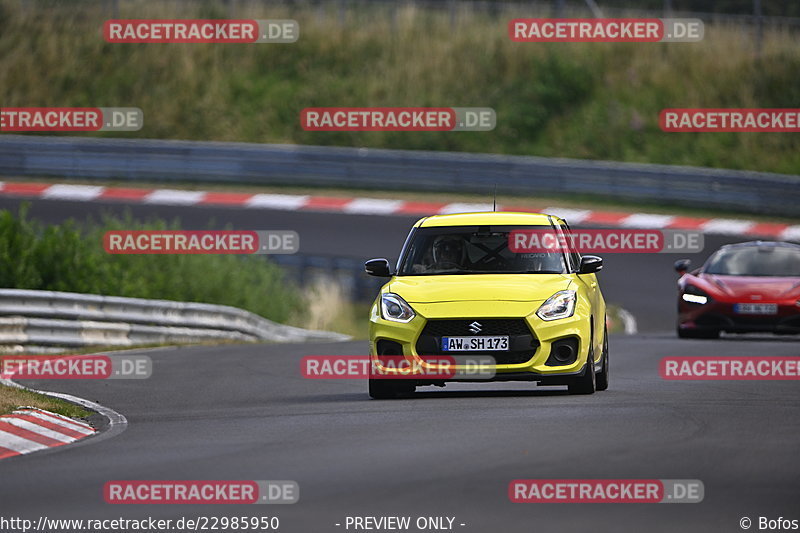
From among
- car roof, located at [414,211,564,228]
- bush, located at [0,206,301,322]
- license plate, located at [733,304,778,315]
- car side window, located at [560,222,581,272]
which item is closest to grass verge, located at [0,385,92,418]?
car roof, located at [414,211,564,228]

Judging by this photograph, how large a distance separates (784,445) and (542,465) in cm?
174

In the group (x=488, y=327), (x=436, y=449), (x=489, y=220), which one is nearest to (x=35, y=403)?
(x=488, y=327)

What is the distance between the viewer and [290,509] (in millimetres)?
7832

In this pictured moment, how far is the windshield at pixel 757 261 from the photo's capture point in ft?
72.4

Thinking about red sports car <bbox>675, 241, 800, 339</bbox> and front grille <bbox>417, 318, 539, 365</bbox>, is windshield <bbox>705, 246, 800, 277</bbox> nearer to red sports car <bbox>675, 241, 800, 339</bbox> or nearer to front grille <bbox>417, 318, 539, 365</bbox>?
red sports car <bbox>675, 241, 800, 339</bbox>

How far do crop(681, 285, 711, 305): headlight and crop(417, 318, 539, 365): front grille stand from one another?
354 inches

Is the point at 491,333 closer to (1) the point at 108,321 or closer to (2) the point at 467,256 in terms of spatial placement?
(2) the point at 467,256

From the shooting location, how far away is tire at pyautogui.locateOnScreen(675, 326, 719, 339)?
2159cm

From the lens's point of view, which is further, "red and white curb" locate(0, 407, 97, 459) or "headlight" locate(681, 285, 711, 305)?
"headlight" locate(681, 285, 711, 305)

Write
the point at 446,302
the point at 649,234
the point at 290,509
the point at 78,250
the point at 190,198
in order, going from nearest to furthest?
the point at 290,509 < the point at 446,302 < the point at 78,250 < the point at 649,234 < the point at 190,198

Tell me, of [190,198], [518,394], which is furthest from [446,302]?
[190,198]

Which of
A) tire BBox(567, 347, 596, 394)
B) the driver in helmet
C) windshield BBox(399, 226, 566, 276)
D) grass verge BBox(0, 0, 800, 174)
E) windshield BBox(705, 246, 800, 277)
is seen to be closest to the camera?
tire BBox(567, 347, 596, 394)

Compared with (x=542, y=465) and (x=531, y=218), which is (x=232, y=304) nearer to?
(x=531, y=218)

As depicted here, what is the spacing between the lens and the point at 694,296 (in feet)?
70.5
